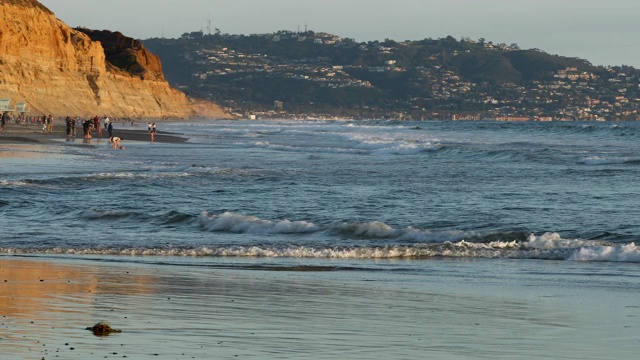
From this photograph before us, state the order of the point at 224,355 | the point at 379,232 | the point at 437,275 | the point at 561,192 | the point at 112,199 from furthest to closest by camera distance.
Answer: the point at 561,192 → the point at 112,199 → the point at 379,232 → the point at 437,275 → the point at 224,355

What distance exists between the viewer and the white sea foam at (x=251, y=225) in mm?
17812

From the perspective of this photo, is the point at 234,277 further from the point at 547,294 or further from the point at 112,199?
the point at 112,199

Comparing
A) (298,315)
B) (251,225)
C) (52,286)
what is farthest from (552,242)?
(52,286)

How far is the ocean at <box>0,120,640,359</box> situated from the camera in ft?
26.6

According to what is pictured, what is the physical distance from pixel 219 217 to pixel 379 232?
9.98 feet

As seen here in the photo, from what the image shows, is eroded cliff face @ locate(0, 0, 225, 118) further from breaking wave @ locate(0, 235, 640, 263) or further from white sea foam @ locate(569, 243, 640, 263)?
white sea foam @ locate(569, 243, 640, 263)

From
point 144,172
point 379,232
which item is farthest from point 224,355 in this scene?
point 144,172

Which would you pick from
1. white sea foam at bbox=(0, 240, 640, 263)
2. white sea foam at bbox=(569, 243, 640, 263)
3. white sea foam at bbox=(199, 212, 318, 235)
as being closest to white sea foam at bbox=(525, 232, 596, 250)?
white sea foam at bbox=(0, 240, 640, 263)

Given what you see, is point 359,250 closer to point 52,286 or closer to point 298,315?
point 52,286

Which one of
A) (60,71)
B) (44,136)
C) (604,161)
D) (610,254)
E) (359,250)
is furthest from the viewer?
(60,71)

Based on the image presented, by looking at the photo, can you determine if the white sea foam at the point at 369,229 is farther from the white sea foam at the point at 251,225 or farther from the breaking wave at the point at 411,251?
the breaking wave at the point at 411,251

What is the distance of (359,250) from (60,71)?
10372 cm

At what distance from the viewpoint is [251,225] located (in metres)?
18.1

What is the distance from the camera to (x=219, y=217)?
18766 mm
